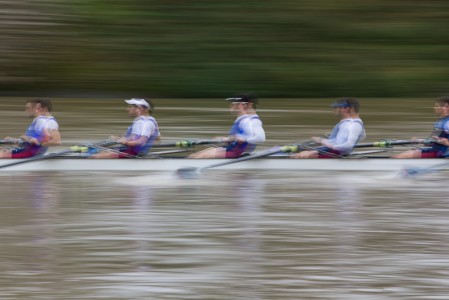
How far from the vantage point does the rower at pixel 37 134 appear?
43.1 feet

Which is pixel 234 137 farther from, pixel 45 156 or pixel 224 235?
pixel 224 235

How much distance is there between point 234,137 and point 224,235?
14.2 ft

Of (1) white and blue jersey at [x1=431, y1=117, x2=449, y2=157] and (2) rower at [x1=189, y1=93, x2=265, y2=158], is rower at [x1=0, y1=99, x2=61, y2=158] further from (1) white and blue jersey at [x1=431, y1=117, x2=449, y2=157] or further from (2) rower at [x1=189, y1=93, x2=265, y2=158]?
(1) white and blue jersey at [x1=431, y1=117, x2=449, y2=157]

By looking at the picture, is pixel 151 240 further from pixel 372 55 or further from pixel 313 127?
pixel 372 55

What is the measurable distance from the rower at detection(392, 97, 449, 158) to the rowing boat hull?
0.11 meters

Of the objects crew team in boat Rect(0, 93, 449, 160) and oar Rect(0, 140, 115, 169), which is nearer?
oar Rect(0, 140, 115, 169)

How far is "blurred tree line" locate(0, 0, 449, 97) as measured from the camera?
27.1 m

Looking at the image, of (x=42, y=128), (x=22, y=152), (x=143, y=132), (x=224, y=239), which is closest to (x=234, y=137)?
(x=143, y=132)

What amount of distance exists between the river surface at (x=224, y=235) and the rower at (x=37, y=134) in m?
0.43

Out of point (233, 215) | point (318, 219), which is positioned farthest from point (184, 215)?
point (318, 219)

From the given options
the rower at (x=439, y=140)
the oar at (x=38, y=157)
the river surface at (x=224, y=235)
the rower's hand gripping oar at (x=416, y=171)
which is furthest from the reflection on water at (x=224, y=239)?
the rower at (x=439, y=140)

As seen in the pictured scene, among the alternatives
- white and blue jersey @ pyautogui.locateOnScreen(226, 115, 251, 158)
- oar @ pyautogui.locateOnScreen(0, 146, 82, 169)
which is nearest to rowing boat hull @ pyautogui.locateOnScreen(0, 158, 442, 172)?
oar @ pyautogui.locateOnScreen(0, 146, 82, 169)

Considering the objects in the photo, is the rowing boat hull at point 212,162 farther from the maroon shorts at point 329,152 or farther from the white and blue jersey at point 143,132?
the white and blue jersey at point 143,132

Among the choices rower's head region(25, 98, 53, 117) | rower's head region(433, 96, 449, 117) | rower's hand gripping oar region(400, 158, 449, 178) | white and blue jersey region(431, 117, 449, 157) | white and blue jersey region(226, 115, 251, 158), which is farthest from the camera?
white and blue jersey region(226, 115, 251, 158)
